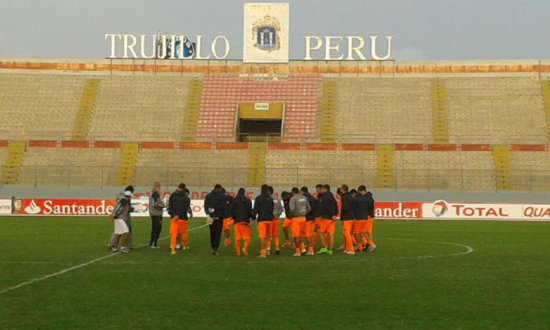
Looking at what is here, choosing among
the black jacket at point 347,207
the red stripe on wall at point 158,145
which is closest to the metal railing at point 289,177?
the red stripe on wall at point 158,145

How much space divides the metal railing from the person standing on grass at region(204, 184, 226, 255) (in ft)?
92.0

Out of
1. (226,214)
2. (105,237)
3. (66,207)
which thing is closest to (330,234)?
(226,214)

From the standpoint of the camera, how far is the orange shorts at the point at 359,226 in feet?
78.9

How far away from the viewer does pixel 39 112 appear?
6344cm

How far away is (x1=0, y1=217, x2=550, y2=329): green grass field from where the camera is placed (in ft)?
39.2

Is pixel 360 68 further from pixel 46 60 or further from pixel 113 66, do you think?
pixel 46 60

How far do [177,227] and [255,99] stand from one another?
43.4 m

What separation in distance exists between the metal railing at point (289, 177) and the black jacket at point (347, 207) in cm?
2735

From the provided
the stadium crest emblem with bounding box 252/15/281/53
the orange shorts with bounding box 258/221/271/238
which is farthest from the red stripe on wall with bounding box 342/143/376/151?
the orange shorts with bounding box 258/221/271/238

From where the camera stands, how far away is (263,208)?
74.6 ft

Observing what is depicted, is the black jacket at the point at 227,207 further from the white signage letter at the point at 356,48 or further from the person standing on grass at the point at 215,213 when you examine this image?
the white signage letter at the point at 356,48

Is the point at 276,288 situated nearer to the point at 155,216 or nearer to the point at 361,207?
the point at 361,207

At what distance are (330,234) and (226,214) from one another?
3388 millimetres

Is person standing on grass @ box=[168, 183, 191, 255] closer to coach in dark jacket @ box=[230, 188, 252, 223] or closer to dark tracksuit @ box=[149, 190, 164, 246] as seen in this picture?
dark tracksuit @ box=[149, 190, 164, 246]
